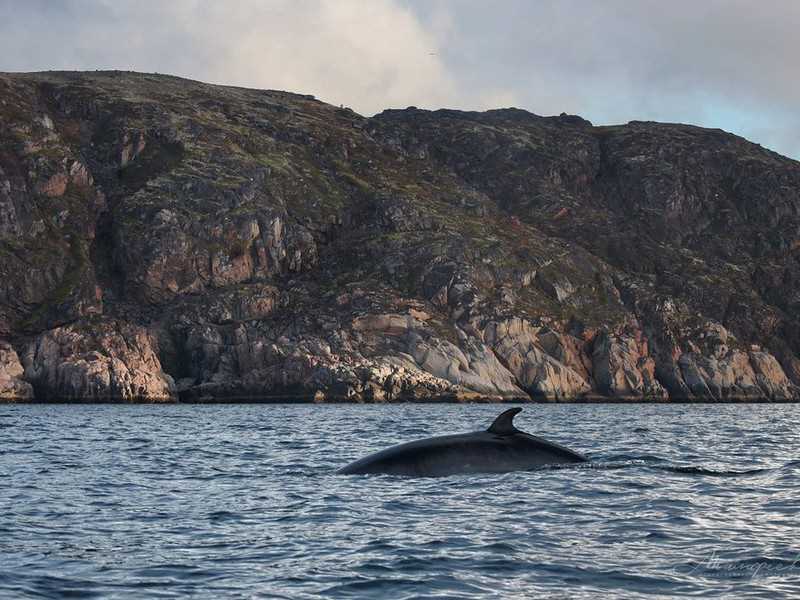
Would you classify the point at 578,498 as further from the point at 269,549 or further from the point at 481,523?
the point at 269,549

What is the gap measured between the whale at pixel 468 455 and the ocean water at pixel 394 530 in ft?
1.99

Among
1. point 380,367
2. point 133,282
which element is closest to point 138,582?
point 380,367

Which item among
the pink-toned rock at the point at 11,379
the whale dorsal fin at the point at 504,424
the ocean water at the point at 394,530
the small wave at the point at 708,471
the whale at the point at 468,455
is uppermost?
the pink-toned rock at the point at 11,379

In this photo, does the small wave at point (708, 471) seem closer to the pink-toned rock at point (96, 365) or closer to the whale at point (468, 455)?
the whale at point (468, 455)

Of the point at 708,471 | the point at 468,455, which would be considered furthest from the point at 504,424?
the point at 708,471

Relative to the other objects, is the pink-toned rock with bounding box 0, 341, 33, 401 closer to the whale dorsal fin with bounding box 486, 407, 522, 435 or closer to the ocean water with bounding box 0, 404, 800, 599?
the ocean water with bounding box 0, 404, 800, 599

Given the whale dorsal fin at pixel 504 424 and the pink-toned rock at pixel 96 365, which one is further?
the pink-toned rock at pixel 96 365

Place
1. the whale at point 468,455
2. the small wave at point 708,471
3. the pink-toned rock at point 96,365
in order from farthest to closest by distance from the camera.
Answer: the pink-toned rock at point 96,365 < the small wave at point 708,471 < the whale at point 468,455

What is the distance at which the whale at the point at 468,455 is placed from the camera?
29.1 m

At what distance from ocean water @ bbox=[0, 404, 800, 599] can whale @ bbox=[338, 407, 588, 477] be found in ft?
1.99

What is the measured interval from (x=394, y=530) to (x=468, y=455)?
8121mm

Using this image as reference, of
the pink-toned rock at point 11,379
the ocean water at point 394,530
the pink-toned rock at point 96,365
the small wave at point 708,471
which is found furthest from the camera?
the pink-toned rock at point 96,365

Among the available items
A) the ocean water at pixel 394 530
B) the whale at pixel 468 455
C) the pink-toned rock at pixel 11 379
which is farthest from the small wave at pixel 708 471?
the pink-toned rock at pixel 11 379

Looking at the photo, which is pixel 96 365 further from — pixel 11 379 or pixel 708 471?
pixel 708 471
